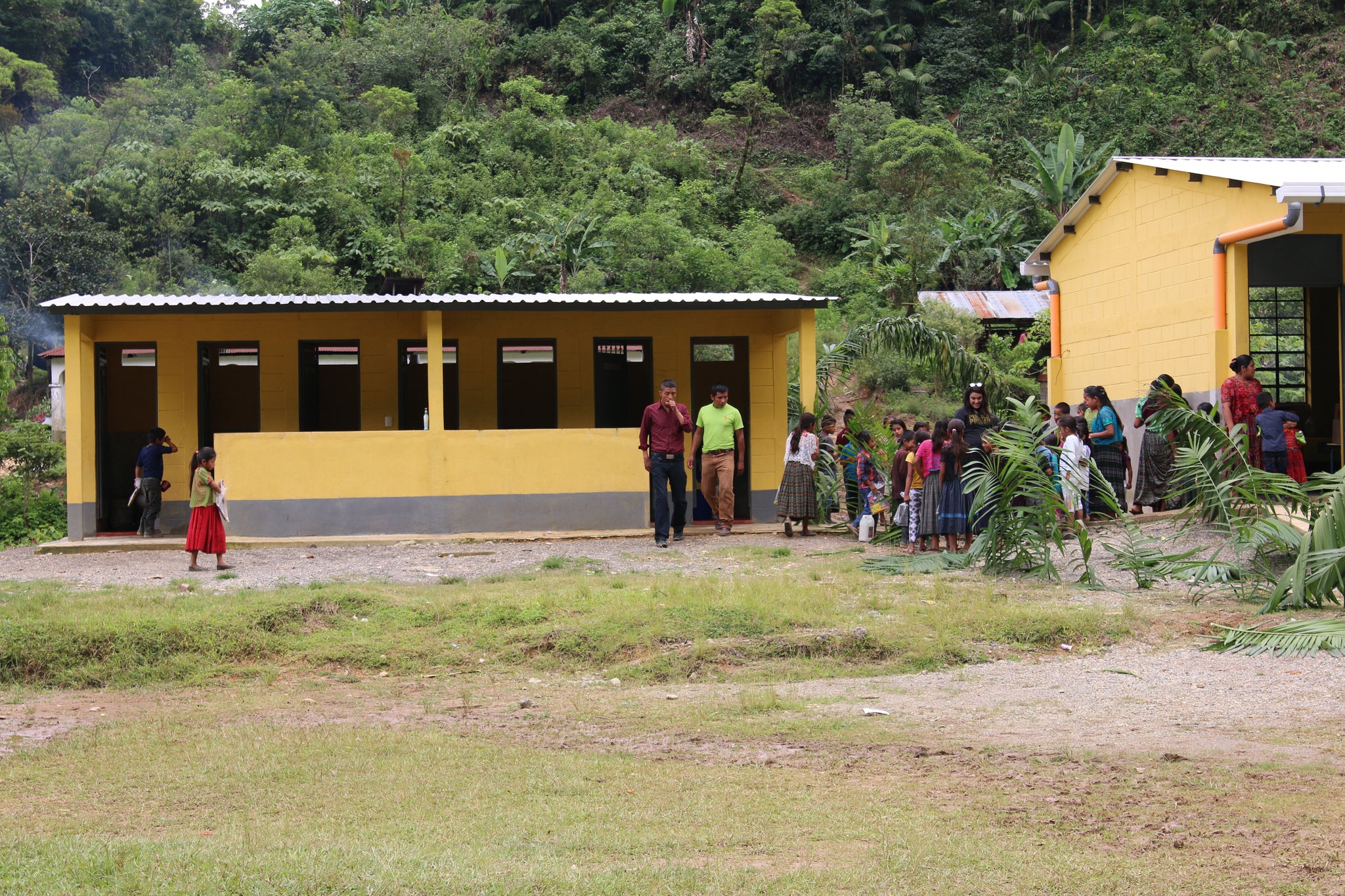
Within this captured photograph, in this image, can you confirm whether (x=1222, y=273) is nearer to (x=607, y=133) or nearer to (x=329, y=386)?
(x=329, y=386)

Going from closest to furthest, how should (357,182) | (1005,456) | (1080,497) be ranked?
1. (1005,456)
2. (1080,497)
3. (357,182)

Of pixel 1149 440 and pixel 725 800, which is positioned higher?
pixel 1149 440

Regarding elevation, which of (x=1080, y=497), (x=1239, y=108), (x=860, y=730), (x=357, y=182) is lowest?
(x=860, y=730)

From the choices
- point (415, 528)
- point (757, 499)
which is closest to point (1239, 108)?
point (757, 499)

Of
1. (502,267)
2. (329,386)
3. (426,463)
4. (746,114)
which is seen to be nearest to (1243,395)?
(426,463)

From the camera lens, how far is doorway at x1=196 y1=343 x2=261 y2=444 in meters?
16.9

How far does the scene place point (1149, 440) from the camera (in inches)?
526

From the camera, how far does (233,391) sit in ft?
56.5

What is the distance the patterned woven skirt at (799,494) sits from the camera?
14195 millimetres

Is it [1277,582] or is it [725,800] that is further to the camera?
[1277,582]

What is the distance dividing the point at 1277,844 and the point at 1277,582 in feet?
17.1

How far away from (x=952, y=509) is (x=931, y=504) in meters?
0.22

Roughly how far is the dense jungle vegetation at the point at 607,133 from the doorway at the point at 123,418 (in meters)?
14.2

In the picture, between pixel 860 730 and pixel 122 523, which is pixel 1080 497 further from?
pixel 122 523
